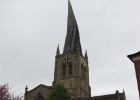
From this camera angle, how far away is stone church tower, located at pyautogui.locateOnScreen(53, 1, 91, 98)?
1998 inches

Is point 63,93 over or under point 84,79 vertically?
under

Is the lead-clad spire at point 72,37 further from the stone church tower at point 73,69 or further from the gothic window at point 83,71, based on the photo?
the gothic window at point 83,71

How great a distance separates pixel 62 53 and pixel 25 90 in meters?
12.9

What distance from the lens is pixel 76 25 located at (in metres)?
61.8

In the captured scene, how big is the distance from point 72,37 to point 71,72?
10.4m

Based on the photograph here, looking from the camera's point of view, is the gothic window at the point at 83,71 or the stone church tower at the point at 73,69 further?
the gothic window at the point at 83,71

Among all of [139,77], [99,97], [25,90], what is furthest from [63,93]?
[25,90]

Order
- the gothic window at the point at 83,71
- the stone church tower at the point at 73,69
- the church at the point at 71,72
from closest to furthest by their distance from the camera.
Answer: the church at the point at 71,72 < the stone church tower at the point at 73,69 < the gothic window at the point at 83,71

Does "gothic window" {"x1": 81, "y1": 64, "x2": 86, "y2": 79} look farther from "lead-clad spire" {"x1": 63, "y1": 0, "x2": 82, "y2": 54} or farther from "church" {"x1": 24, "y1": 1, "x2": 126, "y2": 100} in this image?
"lead-clad spire" {"x1": 63, "y1": 0, "x2": 82, "y2": 54}

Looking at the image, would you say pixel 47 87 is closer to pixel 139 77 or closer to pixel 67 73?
pixel 67 73

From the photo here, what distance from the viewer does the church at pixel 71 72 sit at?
156 feet

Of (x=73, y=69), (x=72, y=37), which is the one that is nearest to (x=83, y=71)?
(x=73, y=69)

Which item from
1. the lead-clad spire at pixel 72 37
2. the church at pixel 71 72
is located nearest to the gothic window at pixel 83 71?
the church at pixel 71 72

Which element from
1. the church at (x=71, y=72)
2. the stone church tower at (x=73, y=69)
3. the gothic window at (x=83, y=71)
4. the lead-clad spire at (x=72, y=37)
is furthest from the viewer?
the lead-clad spire at (x=72, y=37)
